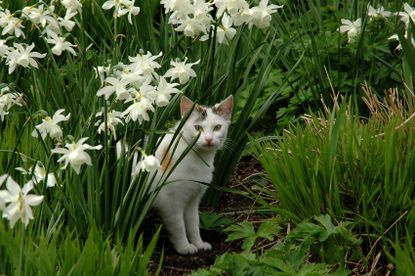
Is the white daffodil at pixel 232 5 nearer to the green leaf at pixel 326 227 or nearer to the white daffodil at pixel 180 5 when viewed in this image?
the white daffodil at pixel 180 5

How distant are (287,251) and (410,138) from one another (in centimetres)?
84

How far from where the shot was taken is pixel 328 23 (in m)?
5.79

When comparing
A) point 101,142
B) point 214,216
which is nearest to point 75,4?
point 101,142

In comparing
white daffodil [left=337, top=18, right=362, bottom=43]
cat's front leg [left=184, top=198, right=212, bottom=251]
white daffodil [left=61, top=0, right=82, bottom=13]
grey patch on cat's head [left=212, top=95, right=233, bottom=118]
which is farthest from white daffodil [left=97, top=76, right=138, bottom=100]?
white daffodil [left=337, top=18, right=362, bottom=43]

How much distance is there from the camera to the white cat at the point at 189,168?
4371 millimetres

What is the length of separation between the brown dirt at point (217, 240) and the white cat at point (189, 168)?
0.23 feet

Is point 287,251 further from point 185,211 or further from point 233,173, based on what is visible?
point 233,173

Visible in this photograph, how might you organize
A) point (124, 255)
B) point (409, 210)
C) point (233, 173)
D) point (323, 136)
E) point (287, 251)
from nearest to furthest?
point (124, 255)
point (287, 251)
point (409, 210)
point (323, 136)
point (233, 173)

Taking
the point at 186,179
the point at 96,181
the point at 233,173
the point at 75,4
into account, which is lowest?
the point at 233,173

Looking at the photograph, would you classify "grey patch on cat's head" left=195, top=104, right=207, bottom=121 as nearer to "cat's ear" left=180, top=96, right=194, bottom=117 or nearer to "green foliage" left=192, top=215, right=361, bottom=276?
"cat's ear" left=180, top=96, right=194, bottom=117

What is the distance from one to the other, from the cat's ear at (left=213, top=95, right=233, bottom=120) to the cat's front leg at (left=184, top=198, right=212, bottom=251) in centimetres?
47

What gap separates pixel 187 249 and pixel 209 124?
2.12ft

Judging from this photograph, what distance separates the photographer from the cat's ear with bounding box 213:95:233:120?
4457 millimetres

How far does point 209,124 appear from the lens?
4.38 meters
